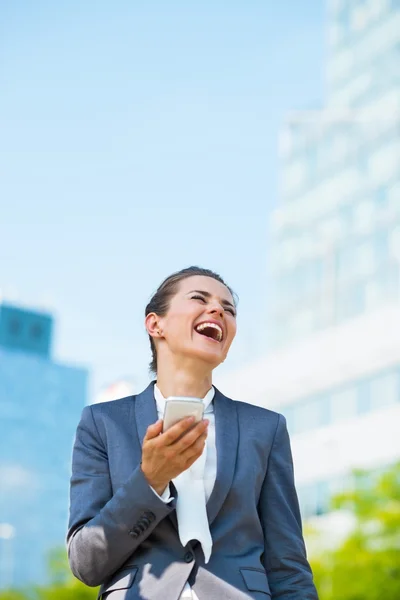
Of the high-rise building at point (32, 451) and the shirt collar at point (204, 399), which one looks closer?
the shirt collar at point (204, 399)

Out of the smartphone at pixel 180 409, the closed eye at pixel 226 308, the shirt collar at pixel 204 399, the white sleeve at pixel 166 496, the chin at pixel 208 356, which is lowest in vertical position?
the white sleeve at pixel 166 496

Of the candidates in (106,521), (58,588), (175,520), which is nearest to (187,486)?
(175,520)

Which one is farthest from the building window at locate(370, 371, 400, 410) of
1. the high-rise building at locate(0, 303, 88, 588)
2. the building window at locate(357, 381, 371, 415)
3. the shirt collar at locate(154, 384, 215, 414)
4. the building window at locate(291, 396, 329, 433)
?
the shirt collar at locate(154, 384, 215, 414)

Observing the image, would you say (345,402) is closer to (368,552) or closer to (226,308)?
(368,552)

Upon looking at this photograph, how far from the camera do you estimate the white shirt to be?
2.46m

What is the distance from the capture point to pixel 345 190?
Result: 56656 millimetres

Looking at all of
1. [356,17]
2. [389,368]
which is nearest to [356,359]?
[389,368]

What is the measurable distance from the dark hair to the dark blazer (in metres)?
0.14

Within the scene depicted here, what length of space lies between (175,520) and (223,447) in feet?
0.75

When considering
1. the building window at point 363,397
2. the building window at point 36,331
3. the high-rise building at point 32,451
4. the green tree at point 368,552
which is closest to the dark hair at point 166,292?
the green tree at point 368,552

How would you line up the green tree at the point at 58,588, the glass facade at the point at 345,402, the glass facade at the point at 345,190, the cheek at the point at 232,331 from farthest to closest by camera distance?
the glass facade at the point at 345,190, the glass facade at the point at 345,402, the green tree at the point at 58,588, the cheek at the point at 232,331

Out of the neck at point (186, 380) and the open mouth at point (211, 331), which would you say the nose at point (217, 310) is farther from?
the neck at point (186, 380)

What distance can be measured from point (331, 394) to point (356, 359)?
1.81 metres

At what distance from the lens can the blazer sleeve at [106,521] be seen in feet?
7.97
